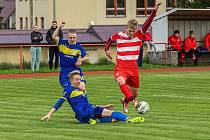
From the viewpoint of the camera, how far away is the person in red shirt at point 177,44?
3719cm

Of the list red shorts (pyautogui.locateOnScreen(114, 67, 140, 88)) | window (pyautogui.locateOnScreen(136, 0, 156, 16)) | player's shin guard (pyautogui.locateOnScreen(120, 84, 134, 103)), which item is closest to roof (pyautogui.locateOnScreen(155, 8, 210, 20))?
window (pyautogui.locateOnScreen(136, 0, 156, 16))

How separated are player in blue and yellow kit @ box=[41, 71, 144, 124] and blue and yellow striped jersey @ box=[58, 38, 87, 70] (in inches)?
81.3

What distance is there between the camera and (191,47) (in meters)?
37.4

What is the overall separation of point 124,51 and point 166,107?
1946mm

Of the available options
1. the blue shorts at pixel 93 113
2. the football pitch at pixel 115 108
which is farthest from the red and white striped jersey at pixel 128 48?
the blue shorts at pixel 93 113

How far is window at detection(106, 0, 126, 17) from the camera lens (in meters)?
58.0

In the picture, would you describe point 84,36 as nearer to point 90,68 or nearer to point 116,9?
point 90,68

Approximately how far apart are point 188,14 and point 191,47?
112 inches

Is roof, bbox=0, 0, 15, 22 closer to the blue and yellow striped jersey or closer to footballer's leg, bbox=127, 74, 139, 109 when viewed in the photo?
the blue and yellow striped jersey

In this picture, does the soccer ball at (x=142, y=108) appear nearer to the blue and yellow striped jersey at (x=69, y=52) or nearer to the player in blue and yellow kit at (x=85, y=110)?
the player in blue and yellow kit at (x=85, y=110)

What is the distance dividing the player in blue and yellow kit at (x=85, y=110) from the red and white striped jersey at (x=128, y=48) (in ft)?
7.58

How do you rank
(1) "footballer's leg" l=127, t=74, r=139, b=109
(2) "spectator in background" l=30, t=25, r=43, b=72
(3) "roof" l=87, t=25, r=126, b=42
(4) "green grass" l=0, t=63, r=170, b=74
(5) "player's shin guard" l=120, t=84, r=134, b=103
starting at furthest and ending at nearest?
(3) "roof" l=87, t=25, r=126, b=42 < (4) "green grass" l=0, t=63, r=170, b=74 < (2) "spectator in background" l=30, t=25, r=43, b=72 < (1) "footballer's leg" l=127, t=74, r=139, b=109 < (5) "player's shin guard" l=120, t=84, r=134, b=103

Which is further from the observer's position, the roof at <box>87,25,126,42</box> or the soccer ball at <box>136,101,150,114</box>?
the roof at <box>87,25,126,42</box>

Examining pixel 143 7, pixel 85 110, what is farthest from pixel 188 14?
pixel 85 110
